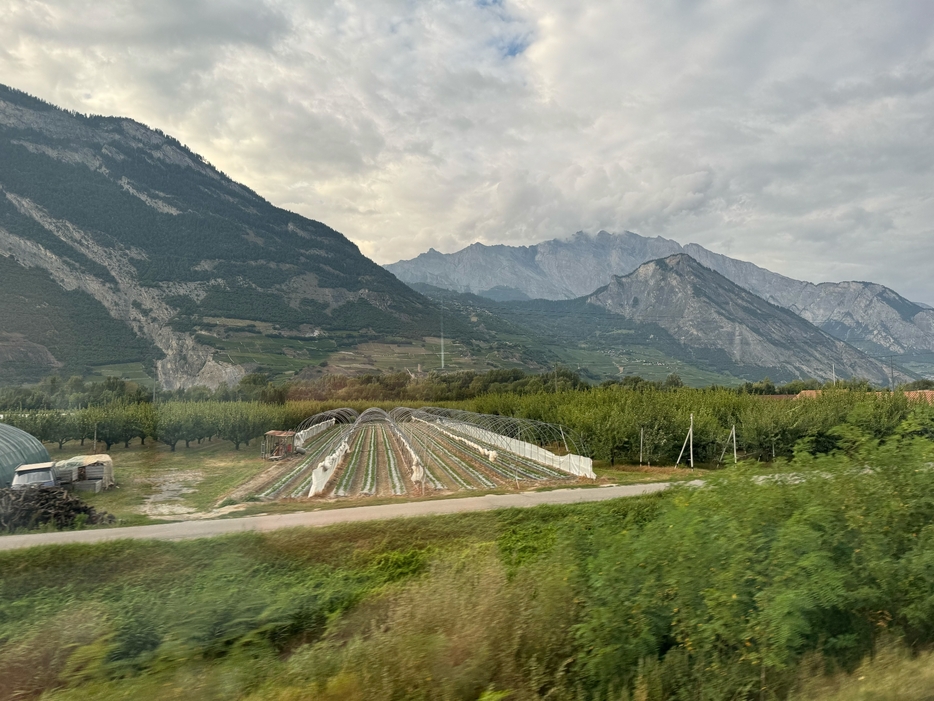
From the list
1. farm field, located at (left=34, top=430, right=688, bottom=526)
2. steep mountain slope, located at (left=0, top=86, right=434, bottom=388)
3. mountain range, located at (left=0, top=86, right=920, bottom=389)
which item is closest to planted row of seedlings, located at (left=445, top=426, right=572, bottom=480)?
farm field, located at (left=34, top=430, right=688, bottom=526)

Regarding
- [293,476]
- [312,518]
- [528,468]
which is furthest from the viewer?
[528,468]

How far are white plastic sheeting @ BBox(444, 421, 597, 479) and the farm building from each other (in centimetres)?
2568

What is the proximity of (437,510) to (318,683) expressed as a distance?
1110 centimetres

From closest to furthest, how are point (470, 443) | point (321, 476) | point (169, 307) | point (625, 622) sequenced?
point (625, 622) → point (321, 476) → point (470, 443) → point (169, 307)

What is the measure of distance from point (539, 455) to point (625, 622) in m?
24.9

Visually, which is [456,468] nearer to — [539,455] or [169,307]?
[539,455]

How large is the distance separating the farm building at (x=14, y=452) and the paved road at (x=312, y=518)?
9.09 m

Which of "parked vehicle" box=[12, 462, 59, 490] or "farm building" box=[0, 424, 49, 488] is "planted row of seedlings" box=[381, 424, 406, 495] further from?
"farm building" box=[0, 424, 49, 488]

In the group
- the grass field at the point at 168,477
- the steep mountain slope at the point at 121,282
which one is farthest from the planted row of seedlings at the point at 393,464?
the steep mountain slope at the point at 121,282

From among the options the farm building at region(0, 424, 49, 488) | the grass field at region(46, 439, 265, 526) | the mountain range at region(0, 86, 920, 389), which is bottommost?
the grass field at region(46, 439, 265, 526)

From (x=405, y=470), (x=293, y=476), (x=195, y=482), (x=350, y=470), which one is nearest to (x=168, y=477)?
(x=195, y=482)

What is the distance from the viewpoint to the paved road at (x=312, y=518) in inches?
564

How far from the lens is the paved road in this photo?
14336 mm

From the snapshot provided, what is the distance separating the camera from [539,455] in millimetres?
30875
